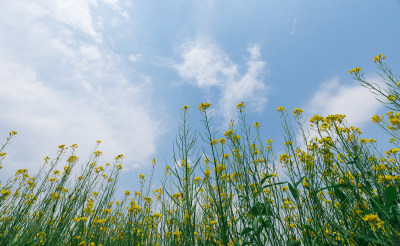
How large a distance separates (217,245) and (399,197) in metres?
1.69

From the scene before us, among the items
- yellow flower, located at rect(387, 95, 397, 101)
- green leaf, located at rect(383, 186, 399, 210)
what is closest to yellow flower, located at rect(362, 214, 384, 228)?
green leaf, located at rect(383, 186, 399, 210)

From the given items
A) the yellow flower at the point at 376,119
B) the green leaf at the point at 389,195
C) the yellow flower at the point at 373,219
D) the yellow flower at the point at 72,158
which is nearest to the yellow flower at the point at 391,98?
the yellow flower at the point at 376,119

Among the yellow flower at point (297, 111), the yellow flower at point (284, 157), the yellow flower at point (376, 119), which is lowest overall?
the yellow flower at point (284, 157)

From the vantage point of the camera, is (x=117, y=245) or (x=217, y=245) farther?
(x=117, y=245)

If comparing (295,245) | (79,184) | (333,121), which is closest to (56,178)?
(79,184)

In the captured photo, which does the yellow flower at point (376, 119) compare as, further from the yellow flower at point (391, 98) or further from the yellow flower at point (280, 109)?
the yellow flower at point (280, 109)

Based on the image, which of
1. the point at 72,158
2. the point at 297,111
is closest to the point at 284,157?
the point at 297,111

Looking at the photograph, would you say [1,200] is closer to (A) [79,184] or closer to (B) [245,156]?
(A) [79,184]

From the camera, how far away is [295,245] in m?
1.34

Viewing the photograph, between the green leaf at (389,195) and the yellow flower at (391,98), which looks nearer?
the green leaf at (389,195)

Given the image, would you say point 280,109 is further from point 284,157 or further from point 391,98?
point 391,98

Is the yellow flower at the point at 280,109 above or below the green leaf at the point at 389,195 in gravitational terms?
above

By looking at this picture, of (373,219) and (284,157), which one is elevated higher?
(284,157)

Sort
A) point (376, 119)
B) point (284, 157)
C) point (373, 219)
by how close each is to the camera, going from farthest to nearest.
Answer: point (376, 119)
point (284, 157)
point (373, 219)
